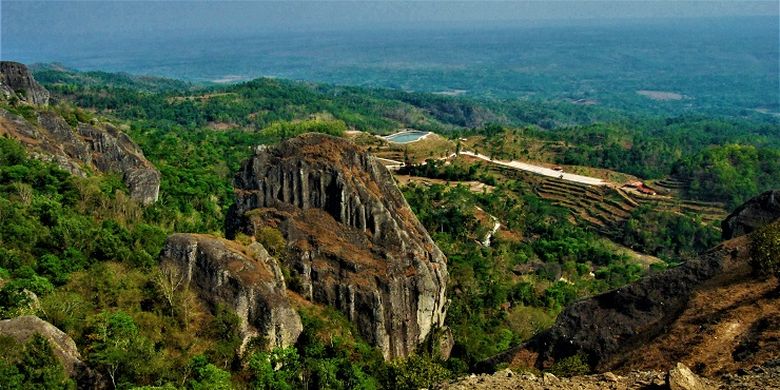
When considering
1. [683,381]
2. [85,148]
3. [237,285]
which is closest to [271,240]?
[237,285]

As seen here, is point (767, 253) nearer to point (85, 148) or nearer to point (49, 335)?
point (49, 335)

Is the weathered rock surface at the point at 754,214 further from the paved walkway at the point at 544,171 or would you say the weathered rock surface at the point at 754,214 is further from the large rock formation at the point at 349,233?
the paved walkway at the point at 544,171

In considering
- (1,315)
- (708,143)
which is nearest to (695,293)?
(1,315)

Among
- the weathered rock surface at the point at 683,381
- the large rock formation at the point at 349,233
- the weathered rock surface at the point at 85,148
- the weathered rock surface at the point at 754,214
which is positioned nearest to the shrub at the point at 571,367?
the weathered rock surface at the point at 683,381

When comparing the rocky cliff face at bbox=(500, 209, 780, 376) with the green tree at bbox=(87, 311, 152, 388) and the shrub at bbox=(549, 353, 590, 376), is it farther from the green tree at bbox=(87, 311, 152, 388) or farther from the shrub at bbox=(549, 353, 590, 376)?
the green tree at bbox=(87, 311, 152, 388)

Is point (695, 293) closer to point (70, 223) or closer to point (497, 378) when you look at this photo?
→ point (497, 378)

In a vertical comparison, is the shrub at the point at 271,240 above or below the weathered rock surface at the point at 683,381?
below
